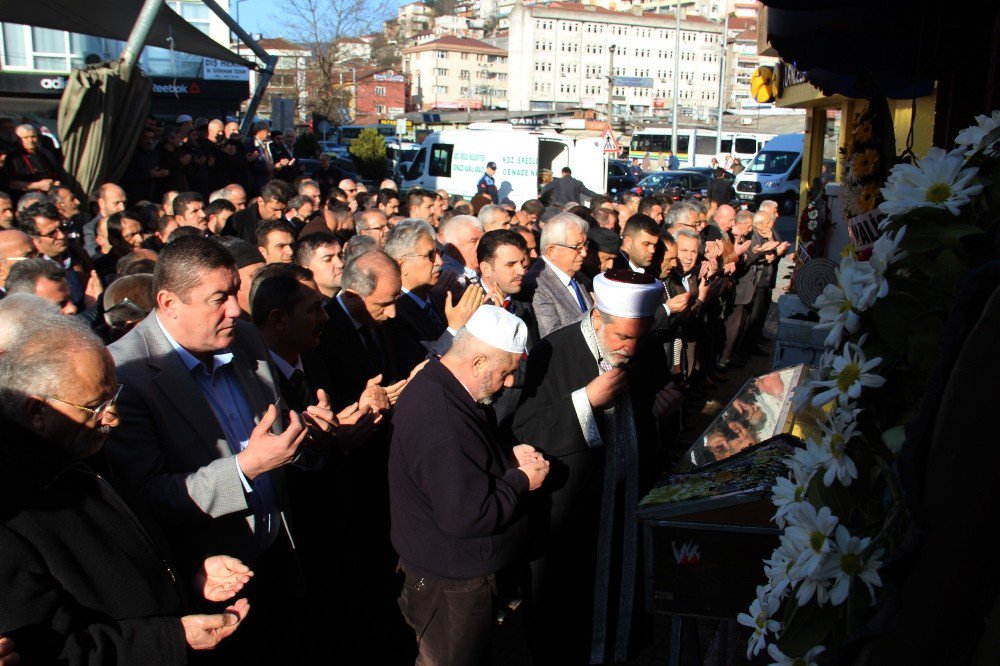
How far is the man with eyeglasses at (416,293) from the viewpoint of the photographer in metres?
4.95

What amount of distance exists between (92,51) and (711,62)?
94641 millimetres

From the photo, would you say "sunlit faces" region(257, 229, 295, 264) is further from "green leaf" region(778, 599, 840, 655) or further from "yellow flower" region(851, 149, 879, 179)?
"green leaf" region(778, 599, 840, 655)

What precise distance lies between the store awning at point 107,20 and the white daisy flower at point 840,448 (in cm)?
1206

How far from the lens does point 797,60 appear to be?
165 inches

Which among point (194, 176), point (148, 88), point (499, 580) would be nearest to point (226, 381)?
point (499, 580)

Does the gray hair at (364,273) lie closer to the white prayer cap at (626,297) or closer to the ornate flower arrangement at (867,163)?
the white prayer cap at (626,297)

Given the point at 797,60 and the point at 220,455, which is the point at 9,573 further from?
the point at 797,60

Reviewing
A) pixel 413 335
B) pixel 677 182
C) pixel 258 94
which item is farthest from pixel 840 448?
pixel 677 182

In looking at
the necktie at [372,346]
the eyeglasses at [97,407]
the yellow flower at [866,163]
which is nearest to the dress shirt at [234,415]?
the eyeglasses at [97,407]

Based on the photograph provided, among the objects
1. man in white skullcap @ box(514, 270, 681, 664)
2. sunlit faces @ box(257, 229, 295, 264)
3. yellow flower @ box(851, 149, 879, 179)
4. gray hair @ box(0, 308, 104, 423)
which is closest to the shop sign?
sunlit faces @ box(257, 229, 295, 264)

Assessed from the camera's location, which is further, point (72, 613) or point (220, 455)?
point (220, 455)

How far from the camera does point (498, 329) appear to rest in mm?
3182

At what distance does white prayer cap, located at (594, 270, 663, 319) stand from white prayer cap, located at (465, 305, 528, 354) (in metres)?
0.73

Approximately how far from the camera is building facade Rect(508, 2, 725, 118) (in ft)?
324
